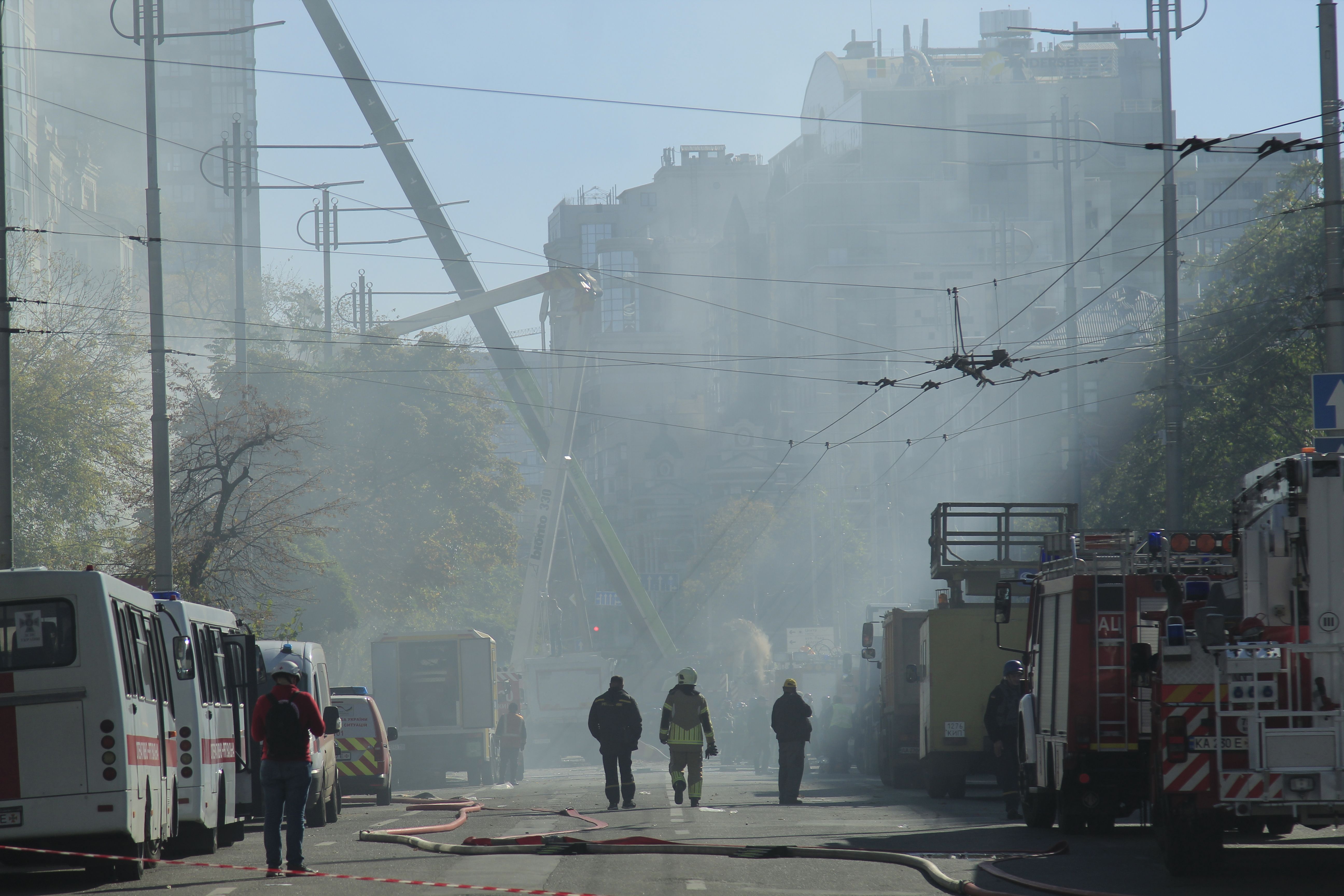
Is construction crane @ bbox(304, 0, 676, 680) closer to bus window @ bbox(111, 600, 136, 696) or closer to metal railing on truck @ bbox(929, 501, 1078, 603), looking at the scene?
metal railing on truck @ bbox(929, 501, 1078, 603)

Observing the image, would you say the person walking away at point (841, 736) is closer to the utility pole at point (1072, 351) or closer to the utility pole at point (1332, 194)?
the utility pole at point (1072, 351)

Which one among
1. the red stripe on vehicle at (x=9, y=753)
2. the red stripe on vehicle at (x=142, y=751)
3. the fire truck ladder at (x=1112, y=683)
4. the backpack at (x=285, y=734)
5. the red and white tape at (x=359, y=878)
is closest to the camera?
the red and white tape at (x=359, y=878)

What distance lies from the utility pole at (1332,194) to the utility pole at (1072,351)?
19.3 m

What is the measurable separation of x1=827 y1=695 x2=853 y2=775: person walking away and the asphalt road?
14.7 meters

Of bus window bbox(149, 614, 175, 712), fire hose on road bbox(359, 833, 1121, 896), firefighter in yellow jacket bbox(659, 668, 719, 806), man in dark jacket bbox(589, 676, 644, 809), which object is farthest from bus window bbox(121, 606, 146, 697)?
firefighter in yellow jacket bbox(659, 668, 719, 806)

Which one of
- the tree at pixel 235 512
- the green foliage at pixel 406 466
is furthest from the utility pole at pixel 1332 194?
the green foliage at pixel 406 466

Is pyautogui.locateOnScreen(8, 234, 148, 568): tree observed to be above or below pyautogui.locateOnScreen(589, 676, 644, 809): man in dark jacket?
above

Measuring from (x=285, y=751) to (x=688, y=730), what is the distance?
8.50 m

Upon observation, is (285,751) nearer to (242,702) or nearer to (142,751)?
(142,751)

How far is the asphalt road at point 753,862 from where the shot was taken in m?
10.5

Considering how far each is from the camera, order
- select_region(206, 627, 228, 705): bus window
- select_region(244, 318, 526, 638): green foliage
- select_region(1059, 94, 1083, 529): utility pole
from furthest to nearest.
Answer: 1. select_region(244, 318, 526, 638): green foliage
2. select_region(1059, 94, 1083, 529): utility pole
3. select_region(206, 627, 228, 705): bus window

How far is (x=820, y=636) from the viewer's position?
229 feet

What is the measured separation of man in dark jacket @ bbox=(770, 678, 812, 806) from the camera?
20609mm

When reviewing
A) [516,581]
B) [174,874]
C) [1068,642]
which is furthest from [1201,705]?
[516,581]
